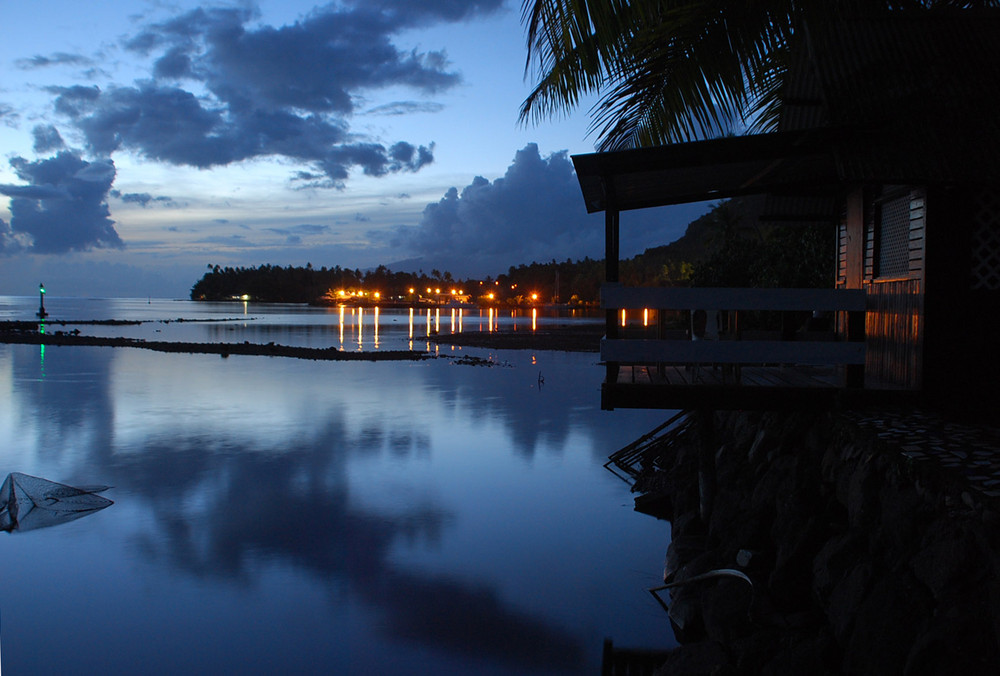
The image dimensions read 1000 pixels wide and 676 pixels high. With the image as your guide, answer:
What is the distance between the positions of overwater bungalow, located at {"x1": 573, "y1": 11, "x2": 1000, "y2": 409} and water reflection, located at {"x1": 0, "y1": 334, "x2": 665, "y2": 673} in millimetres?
3607

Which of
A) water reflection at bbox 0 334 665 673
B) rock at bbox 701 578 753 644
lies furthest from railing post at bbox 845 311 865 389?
water reflection at bbox 0 334 665 673

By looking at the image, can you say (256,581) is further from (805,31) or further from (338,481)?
(805,31)

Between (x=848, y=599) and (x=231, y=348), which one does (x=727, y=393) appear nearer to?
(x=848, y=599)

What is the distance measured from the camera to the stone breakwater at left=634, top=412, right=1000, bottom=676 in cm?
429

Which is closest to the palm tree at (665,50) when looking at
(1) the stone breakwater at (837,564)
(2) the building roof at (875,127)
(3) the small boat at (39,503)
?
(2) the building roof at (875,127)

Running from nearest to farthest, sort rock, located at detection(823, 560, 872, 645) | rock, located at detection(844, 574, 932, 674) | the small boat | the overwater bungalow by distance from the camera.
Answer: rock, located at detection(844, 574, 932, 674), rock, located at detection(823, 560, 872, 645), the overwater bungalow, the small boat

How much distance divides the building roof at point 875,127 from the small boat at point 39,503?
10816mm

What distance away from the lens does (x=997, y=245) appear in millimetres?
7621

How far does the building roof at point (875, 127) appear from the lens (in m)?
7.17

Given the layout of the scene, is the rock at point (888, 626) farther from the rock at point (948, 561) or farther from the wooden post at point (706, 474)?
the wooden post at point (706, 474)

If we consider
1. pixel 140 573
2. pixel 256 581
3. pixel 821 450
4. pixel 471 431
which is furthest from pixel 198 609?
pixel 471 431

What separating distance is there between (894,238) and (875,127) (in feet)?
5.70

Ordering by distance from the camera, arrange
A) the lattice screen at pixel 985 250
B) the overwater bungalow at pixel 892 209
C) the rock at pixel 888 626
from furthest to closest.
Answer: the lattice screen at pixel 985 250 < the overwater bungalow at pixel 892 209 < the rock at pixel 888 626

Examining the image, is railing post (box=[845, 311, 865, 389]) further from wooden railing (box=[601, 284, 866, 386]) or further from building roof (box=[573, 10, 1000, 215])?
building roof (box=[573, 10, 1000, 215])
